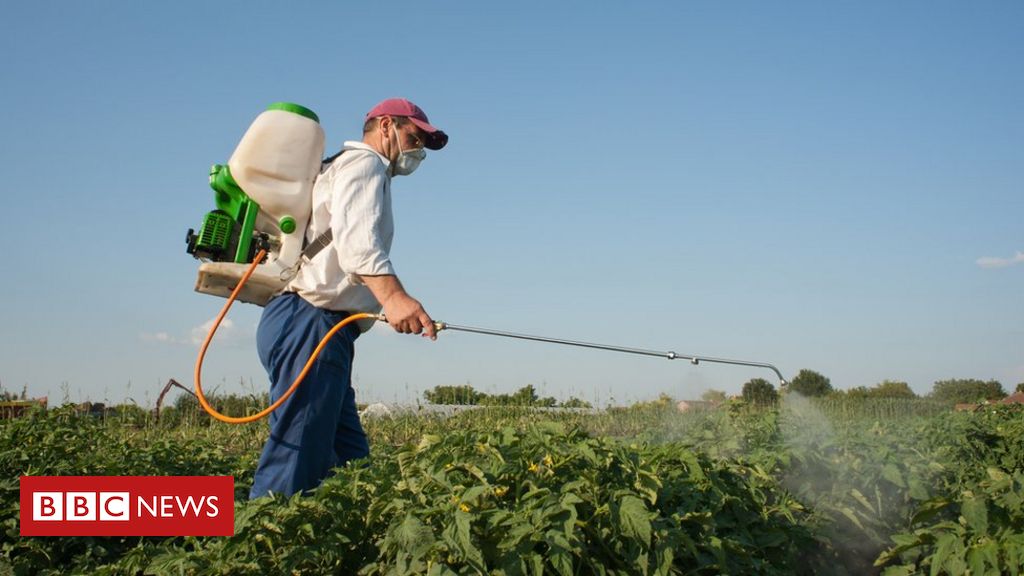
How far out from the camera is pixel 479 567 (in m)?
2.09

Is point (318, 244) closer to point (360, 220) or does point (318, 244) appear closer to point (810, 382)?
point (360, 220)

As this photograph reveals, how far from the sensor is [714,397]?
15.6 feet

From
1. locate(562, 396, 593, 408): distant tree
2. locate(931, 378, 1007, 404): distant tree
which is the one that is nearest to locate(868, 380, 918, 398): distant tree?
locate(931, 378, 1007, 404): distant tree

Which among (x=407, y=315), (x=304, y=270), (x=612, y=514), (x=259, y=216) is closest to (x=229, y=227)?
(x=259, y=216)

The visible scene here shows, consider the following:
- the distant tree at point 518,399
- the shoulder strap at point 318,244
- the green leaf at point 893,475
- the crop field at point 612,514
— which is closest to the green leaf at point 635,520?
the crop field at point 612,514

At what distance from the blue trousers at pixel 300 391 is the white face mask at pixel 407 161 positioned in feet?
2.43

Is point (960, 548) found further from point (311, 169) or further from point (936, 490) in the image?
point (311, 169)

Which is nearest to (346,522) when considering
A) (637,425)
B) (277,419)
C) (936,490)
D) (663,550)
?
(663,550)

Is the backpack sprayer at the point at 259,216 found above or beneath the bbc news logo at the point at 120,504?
above

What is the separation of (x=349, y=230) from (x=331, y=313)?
0.38 meters

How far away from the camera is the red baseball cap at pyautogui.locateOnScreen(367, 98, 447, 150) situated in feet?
12.6

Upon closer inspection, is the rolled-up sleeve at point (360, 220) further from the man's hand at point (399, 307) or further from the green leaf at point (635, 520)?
the green leaf at point (635, 520)

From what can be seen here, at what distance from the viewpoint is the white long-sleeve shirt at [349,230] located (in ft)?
11.2

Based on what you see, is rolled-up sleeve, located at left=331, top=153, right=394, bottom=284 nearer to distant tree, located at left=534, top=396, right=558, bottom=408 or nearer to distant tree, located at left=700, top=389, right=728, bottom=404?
distant tree, located at left=700, top=389, right=728, bottom=404
